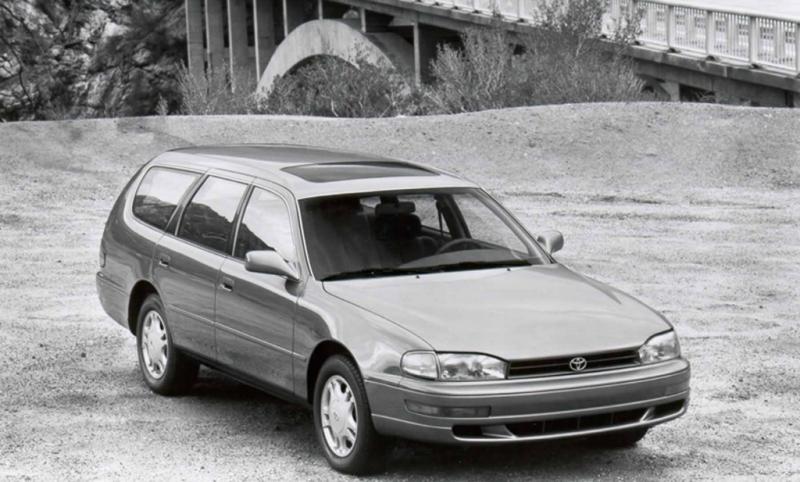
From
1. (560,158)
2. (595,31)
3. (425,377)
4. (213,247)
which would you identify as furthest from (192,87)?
(425,377)

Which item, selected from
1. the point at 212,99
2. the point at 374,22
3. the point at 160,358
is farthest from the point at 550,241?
the point at 374,22

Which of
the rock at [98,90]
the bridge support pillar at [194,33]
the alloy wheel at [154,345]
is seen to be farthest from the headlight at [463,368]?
the bridge support pillar at [194,33]

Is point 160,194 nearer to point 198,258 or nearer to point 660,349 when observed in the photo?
point 198,258

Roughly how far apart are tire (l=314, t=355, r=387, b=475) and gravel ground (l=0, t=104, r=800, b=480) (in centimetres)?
16

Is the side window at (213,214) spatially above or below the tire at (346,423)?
above

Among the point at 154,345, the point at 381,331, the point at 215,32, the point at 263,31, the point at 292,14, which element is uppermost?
the point at 381,331

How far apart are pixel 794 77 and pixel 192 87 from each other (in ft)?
35.0

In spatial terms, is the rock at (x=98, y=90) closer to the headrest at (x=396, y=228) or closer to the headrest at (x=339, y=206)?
the headrest at (x=339, y=206)

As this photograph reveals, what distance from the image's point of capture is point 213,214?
8023 mm

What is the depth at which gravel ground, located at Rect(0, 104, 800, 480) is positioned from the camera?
7.16 m

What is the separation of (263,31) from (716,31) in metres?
33.8

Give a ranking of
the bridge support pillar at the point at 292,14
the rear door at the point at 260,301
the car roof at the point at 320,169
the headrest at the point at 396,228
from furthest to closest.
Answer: the bridge support pillar at the point at 292,14
the car roof at the point at 320,169
the headrest at the point at 396,228
the rear door at the point at 260,301

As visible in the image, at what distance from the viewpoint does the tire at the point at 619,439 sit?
7164mm

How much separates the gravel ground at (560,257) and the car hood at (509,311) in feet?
2.22
